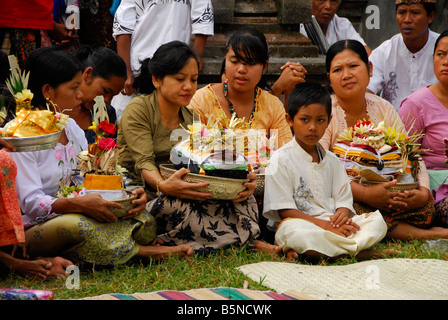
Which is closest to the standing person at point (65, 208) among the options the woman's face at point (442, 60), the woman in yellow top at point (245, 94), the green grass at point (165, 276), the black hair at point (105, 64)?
the green grass at point (165, 276)

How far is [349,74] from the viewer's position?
5086 mm

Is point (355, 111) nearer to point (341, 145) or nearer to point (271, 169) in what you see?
point (341, 145)

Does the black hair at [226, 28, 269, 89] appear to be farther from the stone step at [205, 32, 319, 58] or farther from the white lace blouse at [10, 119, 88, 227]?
the stone step at [205, 32, 319, 58]

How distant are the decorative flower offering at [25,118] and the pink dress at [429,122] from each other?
326 cm

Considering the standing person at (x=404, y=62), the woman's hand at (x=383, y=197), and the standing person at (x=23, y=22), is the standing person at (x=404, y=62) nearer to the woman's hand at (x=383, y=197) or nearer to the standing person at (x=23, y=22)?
the woman's hand at (x=383, y=197)

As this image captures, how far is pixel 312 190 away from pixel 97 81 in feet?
6.90

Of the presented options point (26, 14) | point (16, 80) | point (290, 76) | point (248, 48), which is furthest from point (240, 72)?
point (26, 14)

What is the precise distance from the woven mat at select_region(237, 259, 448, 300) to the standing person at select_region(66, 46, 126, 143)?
2.04 meters

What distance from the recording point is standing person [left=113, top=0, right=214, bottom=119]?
18.9ft

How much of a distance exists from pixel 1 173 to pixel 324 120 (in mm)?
2347

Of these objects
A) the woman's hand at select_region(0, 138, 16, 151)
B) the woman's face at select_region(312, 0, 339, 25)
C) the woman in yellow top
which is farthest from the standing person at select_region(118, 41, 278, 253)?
the woman's face at select_region(312, 0, 339, 25)

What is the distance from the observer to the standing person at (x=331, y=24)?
7070 millimetres

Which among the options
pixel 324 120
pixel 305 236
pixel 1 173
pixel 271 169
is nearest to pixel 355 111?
pixel 324 120

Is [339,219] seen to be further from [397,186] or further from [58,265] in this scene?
[58,265]
